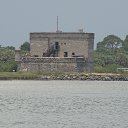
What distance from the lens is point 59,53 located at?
93250 mm

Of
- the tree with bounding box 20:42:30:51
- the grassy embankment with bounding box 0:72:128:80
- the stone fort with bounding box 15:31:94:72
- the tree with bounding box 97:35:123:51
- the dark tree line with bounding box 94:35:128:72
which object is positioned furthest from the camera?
the tree with bounding box 97:35:123:51

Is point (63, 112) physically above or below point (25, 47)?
below

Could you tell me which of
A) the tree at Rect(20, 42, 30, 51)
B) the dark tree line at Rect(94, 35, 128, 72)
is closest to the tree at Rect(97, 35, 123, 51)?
the dark tree line at Rect(94, 35, 128, 72)

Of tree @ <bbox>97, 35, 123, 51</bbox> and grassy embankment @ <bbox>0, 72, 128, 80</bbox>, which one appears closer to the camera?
grassy embankment @ <bbox>0, 72, 128, 80</bbox>

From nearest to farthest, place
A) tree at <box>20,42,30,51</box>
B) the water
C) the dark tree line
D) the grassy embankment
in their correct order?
1. the water
2. the grassy embankment
3. the dark tree line
4. tree at <box>20,42,30,51</box>

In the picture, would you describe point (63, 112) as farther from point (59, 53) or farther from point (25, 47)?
point (25, 47)

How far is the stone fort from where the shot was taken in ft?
A: 297

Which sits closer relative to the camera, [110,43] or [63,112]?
[63,112]

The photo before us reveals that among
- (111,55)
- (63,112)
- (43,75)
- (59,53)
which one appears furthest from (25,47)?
(63,112)

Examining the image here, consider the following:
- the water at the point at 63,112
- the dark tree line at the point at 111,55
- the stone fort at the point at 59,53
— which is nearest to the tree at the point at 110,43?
the dark tree line at the point at 111,55

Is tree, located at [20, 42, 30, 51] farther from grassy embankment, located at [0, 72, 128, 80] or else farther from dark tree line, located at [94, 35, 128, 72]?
grassy embankment, located at [0, 72, 128, 80]

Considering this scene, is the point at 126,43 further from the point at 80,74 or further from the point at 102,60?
the point at 80,74

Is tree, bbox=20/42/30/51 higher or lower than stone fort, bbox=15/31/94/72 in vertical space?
higher

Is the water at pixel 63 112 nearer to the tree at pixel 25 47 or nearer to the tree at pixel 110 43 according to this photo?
the tree at pixel 25 47
